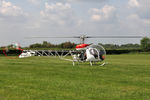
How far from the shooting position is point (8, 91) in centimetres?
877

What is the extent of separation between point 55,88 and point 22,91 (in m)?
1.35

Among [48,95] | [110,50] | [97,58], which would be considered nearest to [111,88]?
[48,95]

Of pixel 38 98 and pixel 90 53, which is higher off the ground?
pixel 90 53

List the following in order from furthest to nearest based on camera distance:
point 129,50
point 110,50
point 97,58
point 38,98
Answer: point 129,50 < point 110,50 < point 97,58 < point 38,98

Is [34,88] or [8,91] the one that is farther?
[34,88]

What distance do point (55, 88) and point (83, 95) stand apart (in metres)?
1.69

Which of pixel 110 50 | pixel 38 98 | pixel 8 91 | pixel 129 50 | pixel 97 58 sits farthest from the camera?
pixel 129 50

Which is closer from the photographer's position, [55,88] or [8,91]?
[8,91]

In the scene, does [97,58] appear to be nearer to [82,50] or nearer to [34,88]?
[82,50]

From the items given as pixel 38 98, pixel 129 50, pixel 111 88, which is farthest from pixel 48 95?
pixel 129 50

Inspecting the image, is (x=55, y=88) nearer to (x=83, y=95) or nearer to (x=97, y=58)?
(x=83, y=95)

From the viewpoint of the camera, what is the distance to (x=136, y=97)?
26.2 feet

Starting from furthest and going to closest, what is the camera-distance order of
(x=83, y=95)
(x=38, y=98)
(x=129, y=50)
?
(x=129, y=50), (x=83, y=95), (x=38, y=98)

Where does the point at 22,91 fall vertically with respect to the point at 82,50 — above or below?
below
